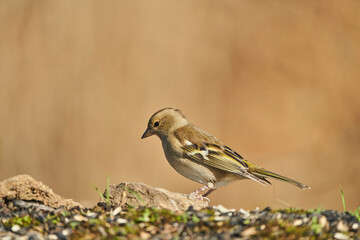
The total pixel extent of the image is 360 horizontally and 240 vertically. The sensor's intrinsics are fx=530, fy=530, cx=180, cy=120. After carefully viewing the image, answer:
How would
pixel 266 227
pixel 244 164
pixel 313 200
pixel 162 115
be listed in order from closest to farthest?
1. pixel 266 227
2. pixel 244 164
3. pixel 162 115
4. pixel 313 200

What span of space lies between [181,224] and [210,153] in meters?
2.17

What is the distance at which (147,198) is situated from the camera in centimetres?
483

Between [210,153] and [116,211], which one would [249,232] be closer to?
[116,211]

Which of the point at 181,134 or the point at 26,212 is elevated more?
the point at 181,134

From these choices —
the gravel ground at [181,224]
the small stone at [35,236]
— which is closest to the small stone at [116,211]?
the gravel ground at [181,224]

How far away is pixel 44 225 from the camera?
14.3 ft

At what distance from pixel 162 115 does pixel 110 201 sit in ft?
6.81

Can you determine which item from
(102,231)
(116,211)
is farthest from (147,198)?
(102,231)

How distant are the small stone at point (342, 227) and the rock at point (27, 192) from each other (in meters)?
2.34

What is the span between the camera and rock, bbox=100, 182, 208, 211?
4758mm

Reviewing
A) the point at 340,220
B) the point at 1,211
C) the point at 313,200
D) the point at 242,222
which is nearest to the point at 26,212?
the point at 1,211

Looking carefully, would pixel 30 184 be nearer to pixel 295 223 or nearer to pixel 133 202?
pixel 133 202

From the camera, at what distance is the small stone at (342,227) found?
4227 mm

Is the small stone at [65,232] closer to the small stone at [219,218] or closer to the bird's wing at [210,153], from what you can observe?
the small stone at [219,218]
